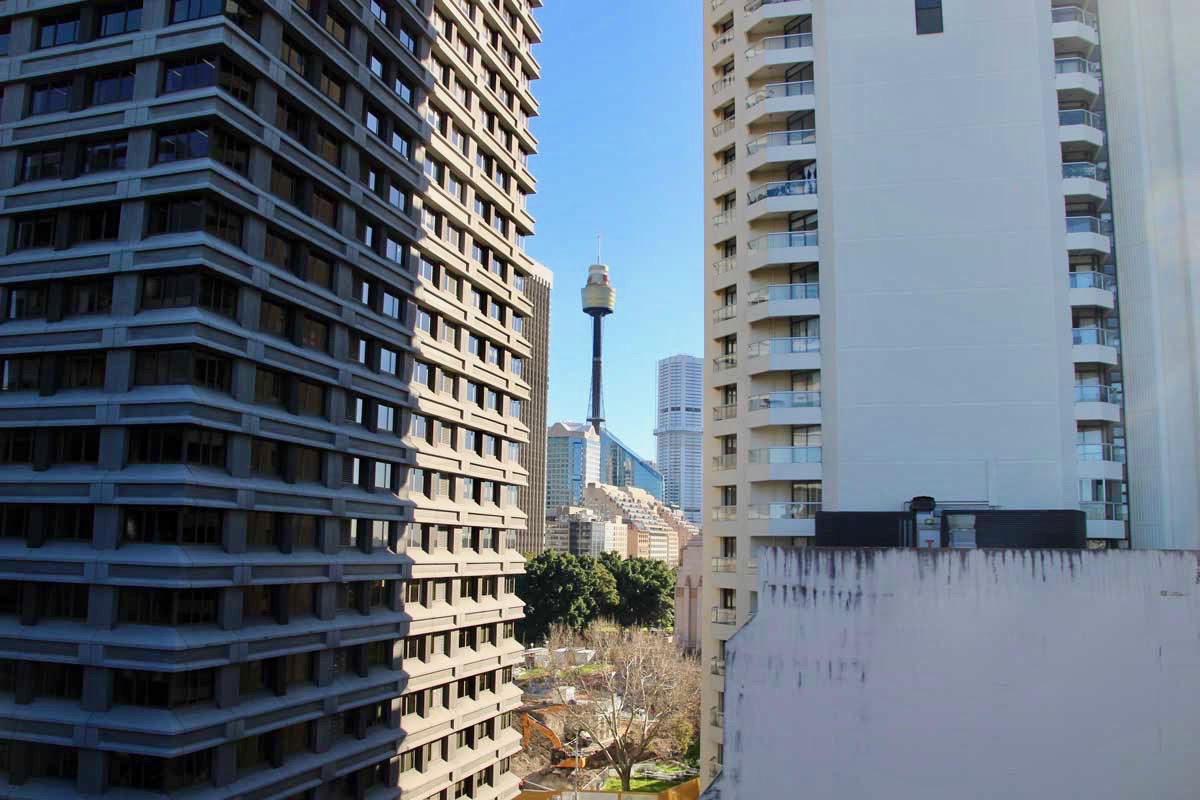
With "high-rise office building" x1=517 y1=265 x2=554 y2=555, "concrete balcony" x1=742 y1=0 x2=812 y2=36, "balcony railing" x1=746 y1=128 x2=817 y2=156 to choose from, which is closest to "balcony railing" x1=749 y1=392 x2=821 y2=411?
"balcony railing" x1=746 y1=128 x2=817 y2=156

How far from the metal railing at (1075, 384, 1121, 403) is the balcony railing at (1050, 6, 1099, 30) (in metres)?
14.3

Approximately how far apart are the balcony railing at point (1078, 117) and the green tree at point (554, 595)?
210ft

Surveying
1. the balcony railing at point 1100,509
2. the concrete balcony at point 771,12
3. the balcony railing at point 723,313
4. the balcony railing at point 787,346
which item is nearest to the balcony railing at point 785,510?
the balcony railing at point 787,346

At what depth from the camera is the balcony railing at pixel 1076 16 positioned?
115 feet

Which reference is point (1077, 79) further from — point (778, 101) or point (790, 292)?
point (790, 292)

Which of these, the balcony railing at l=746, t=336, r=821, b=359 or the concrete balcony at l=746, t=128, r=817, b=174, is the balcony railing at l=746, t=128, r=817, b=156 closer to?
the concrete balcony at l=746, t=128, r=817, b=174

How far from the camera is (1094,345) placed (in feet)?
108

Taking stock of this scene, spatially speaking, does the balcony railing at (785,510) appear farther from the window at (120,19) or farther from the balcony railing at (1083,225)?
the window at (120,19)

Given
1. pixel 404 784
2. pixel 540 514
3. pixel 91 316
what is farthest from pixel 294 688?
pixel 540 514

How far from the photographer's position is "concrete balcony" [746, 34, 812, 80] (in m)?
37.2

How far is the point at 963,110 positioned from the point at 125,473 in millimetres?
31119

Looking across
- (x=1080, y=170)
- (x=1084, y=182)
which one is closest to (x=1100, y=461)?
(x=1084, y=182)

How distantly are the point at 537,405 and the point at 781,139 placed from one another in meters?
132

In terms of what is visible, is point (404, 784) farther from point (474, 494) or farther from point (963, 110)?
point (963, 110)
